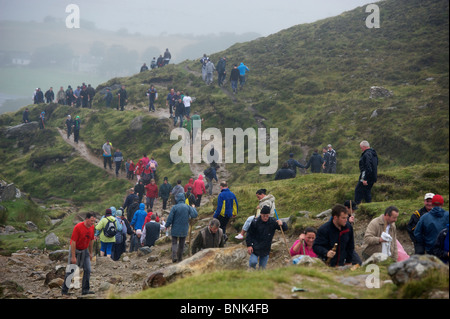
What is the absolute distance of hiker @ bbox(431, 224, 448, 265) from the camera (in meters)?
9.20

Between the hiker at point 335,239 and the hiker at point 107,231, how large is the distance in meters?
9.11

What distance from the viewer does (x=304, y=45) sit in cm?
5481

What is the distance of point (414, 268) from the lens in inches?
299

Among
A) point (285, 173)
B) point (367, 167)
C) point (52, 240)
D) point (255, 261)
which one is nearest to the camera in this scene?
point (255, 261)

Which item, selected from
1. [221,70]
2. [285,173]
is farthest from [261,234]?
[221,70]

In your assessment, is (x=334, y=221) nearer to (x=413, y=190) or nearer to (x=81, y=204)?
(x=413, y=190)

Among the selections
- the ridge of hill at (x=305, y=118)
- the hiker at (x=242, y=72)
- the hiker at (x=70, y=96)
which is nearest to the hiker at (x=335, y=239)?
the ridge of hill at (x=305, y=118)

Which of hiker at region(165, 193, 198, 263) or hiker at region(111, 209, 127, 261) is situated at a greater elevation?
hiker at region(165, 193, 198, 263)

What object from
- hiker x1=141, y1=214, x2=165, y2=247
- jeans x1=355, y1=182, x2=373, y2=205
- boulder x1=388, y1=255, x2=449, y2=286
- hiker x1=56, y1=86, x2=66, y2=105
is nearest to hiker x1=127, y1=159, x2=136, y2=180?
hiker x1=141, y1=214, x2=165, y2=247

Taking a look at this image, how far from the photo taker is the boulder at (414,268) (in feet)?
24.7

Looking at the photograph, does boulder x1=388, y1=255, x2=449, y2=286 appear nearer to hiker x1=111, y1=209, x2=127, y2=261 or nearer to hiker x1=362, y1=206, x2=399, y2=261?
hiker x1=362, y1=206, x2=399, y2=261

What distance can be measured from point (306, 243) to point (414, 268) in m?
3.47

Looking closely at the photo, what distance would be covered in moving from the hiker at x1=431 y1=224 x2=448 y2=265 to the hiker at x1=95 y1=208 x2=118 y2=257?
1132cm

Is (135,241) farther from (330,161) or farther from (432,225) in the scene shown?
(330,161)
